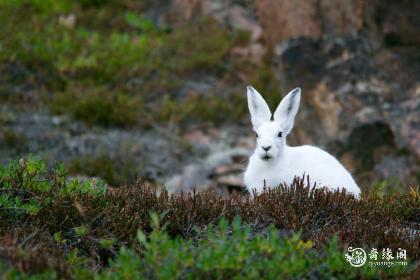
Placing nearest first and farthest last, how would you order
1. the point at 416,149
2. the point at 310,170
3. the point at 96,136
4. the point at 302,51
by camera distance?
the point at 310,170, the point at 416,149, the point at 302,51, the point at 96,136

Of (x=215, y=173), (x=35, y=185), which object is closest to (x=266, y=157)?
(x=35, y=185)

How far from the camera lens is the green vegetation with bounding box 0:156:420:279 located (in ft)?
13.4

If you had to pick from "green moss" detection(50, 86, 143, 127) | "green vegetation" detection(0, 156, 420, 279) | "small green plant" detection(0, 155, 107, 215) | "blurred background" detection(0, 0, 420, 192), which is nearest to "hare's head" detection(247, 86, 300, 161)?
"green vegetation" detection(0, 156, 420, 279)

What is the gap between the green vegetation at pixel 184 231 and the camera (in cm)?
409

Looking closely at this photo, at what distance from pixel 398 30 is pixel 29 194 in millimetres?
5816

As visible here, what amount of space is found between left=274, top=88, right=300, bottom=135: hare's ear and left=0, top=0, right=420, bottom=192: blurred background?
2.72m

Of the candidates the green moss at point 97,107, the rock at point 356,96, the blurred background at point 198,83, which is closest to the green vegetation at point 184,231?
the blurred background at point 198,83

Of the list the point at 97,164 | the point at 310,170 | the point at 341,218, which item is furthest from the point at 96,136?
the point at 341,218

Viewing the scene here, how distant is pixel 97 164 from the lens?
10.4 meters

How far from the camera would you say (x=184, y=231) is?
5.23m

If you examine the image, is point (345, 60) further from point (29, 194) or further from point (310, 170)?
point (29, 194)

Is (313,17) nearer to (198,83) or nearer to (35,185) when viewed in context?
(198,83)

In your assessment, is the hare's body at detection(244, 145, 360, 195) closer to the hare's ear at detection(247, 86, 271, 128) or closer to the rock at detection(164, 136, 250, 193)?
the hare's ear at detection(247, 86, 271, 128)

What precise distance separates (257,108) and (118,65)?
6.73m
